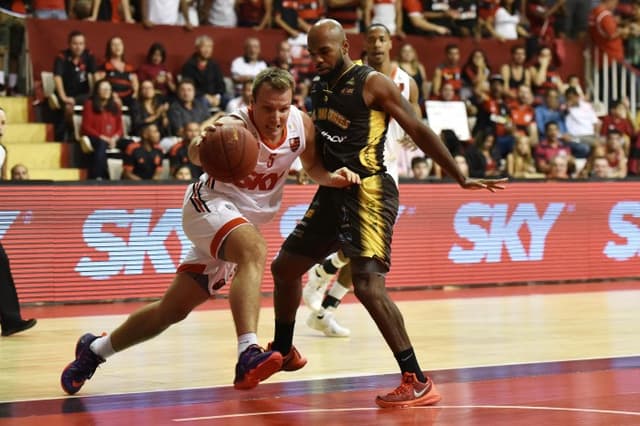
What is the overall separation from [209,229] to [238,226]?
17cm

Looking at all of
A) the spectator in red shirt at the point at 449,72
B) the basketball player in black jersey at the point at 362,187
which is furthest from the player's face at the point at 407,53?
the basketball player in black jersey at the point at 362,187

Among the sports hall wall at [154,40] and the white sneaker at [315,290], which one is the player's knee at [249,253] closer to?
the white sneaker at [315,290]

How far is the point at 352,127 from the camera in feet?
22.1

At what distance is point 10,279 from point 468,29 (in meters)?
11.0

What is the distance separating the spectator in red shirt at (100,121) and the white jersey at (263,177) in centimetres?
771

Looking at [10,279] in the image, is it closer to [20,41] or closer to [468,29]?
[20,41]

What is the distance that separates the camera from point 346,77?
673cm

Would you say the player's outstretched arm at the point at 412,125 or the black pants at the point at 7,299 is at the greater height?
the player's outstretched arm at the point at 412,125

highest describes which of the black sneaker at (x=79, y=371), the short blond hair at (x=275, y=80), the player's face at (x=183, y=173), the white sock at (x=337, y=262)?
the short blond hair at (x=275, y=80)

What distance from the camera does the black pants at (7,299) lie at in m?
9.73

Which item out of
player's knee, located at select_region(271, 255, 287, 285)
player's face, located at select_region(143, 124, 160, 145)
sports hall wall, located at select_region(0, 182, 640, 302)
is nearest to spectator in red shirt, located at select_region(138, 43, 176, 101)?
player's face, located at select_region(143, 124, 160, 145)

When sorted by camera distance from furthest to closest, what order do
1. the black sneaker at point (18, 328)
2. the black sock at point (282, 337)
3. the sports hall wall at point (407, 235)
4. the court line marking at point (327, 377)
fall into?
the sports hall wall at point (407, 235)
the black sneaker at point (18, 328)
the black sock at point (282, 337)
the court line marking at point (327, 377)

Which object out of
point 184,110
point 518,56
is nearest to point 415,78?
point 518,56

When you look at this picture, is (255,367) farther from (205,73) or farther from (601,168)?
(601,168)
